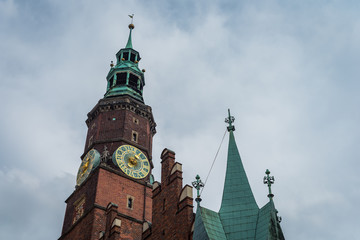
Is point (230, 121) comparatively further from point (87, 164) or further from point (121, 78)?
point (121, 78)

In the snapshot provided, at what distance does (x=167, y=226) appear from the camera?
67.7ft

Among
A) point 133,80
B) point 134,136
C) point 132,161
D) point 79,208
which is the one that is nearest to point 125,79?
point 133,80

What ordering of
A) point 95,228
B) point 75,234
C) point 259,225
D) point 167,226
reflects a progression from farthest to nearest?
point 75,234, point 95,228, point 167,226, point 259,225

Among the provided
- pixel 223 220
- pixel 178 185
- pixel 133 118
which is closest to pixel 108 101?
pixel 133 118

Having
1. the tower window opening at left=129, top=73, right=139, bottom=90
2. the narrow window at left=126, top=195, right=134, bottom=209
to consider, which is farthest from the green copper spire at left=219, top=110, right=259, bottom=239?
the tower window opening at left=129, top=73, right=139, bottom=90

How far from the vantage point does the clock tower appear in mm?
32625

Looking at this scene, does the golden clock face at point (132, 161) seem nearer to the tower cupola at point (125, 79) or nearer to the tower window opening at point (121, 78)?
the tower cupola at point (125, 79)

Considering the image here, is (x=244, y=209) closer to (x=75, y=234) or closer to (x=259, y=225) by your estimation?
(x=259, y=225)

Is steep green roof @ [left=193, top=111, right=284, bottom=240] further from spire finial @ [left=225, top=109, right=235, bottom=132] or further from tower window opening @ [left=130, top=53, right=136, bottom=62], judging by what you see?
tower window opening @ [left=130, top=53, right=136, bottom=62]

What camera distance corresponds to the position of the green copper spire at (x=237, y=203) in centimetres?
1847

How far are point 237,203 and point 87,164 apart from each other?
63.7 feet

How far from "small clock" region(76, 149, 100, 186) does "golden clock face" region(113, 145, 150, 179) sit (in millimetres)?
1329

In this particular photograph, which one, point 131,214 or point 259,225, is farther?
point 131,214

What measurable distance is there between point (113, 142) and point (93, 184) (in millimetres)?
4364
